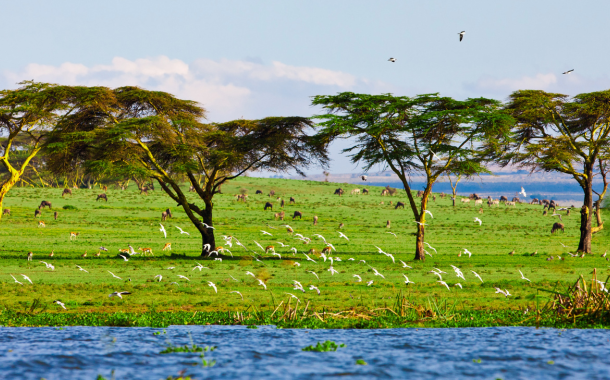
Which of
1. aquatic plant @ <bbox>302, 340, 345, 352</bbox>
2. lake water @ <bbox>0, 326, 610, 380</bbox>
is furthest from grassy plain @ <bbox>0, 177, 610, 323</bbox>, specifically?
aquatic plant @ <bbox>302, 340, 345, 352</bbox>

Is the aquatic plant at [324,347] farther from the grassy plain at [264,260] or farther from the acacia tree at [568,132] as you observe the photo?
the acacia tree at [568,132]

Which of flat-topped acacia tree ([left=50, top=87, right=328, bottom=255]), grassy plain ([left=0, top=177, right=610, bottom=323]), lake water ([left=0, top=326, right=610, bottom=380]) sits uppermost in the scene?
flat-topped acacia tree ([left=50, top=87, right=328, bottom=255])

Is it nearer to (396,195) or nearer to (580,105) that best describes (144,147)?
(580,105)

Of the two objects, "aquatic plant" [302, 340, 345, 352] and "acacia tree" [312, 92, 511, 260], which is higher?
"acacia tree" [312, 92, 511, 260]

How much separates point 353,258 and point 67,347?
954 inches

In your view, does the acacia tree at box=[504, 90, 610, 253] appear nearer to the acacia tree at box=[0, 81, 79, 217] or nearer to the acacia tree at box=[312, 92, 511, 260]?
the acacia tree at box=[312, 92, 511, 260]

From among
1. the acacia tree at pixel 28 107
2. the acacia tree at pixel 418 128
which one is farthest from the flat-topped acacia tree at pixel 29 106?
the acacia tree at pixel 418 128

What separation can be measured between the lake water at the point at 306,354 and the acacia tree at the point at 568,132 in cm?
2775

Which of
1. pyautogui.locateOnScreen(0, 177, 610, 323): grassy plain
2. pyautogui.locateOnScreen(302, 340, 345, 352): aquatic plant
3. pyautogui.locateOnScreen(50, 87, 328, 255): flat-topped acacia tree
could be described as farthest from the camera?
pyautogui.locateOnScreen(50, 87, 328, 255): flat-topped acacia tree

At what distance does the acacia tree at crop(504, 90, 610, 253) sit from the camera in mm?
41500

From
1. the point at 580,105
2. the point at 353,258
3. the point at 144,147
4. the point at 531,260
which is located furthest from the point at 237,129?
the point at 580,105

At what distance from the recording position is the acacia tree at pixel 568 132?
41.5 m

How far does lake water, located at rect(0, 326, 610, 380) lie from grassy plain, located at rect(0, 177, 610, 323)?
241cm

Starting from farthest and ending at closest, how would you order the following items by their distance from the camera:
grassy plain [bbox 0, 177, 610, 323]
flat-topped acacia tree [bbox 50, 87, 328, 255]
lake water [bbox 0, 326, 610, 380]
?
flat-topped acacia tree [bbox 50, 87, 328, 255]
grassy plain [bbox 0, 177, 610, 323]
lake water [bbox 0, 326, 610, 380]
